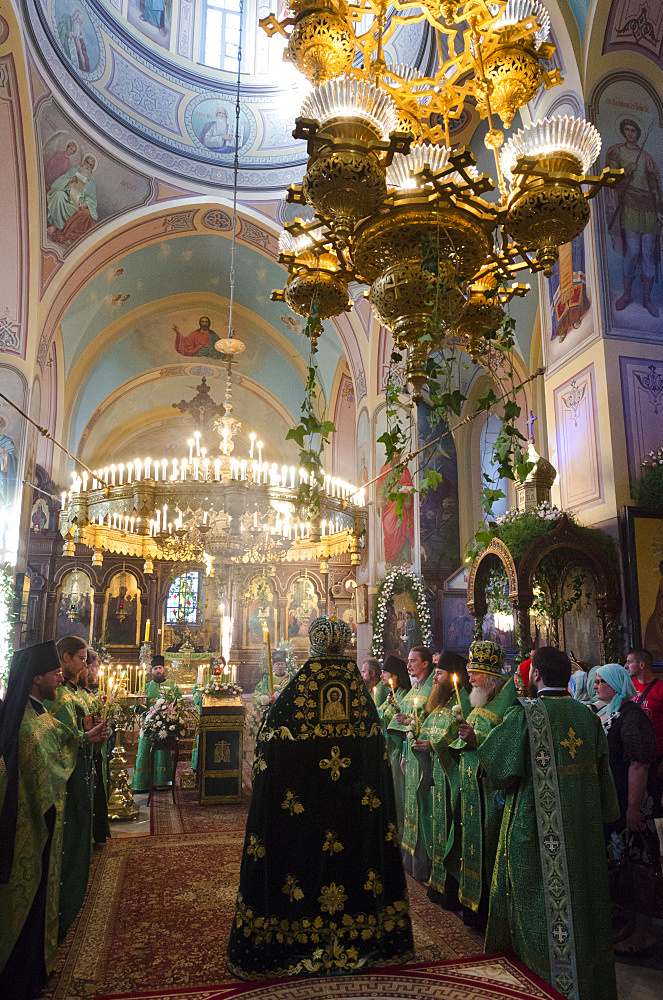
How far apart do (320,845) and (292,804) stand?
0.23m

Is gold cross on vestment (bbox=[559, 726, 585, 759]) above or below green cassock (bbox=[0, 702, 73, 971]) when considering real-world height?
above

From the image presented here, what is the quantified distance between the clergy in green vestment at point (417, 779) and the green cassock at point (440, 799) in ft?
0.61

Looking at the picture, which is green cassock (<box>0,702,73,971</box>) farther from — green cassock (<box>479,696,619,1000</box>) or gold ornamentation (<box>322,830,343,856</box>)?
green cassock (<box>479,696,619,1000</box>)

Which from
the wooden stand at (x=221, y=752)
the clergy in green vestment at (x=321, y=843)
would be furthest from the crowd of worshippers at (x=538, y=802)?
the wooden stand at (x=221, y=752)

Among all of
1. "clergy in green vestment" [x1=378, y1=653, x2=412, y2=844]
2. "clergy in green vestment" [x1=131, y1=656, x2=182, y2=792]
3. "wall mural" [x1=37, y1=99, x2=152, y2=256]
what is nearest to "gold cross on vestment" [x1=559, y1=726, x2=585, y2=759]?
"clergy in green vestment" [x1=378, y1=653, x2=412, y2=844]

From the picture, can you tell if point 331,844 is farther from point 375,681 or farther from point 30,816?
point 375,681

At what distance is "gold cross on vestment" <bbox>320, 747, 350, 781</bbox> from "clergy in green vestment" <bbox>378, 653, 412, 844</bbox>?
197cm

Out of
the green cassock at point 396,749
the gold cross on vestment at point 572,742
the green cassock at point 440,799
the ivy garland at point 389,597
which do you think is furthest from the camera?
the ivy garland at point 389,597

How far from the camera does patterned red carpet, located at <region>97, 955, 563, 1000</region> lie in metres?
2.83

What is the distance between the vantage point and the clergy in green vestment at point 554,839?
9.96ft

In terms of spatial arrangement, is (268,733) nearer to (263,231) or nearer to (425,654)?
(425,654)

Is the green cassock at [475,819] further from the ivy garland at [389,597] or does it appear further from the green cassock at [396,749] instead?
the ivy garland at [389,597]

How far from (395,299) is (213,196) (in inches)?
501

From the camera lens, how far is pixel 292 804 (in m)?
3.25
